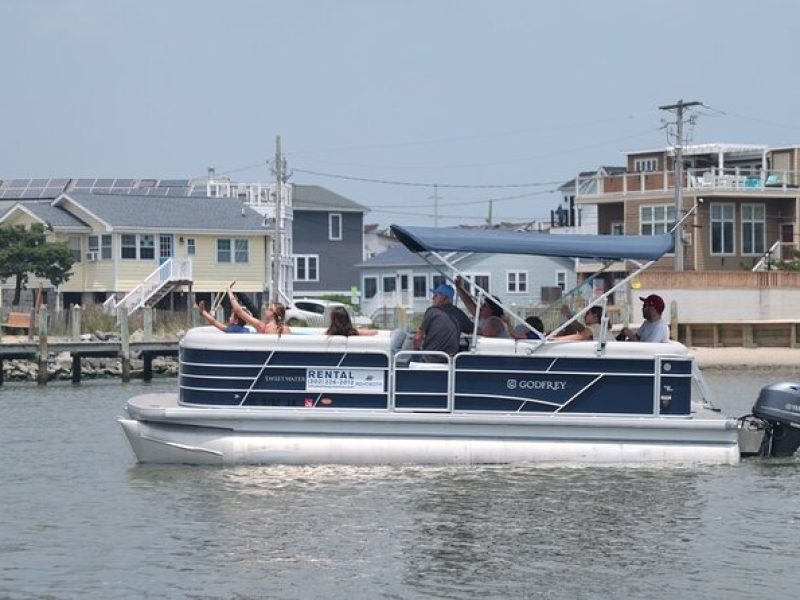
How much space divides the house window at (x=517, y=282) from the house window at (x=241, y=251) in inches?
461

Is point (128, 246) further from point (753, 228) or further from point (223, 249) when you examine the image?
point (753, 228)

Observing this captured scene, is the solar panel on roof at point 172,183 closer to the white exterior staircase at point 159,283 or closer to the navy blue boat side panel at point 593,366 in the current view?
the white exterior staircase at point 159,283

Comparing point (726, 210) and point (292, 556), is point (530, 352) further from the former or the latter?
point (726, 210)

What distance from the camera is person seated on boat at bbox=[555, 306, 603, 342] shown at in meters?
19.0

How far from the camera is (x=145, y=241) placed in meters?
68.4

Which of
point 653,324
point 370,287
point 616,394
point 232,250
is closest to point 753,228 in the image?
point 370,287

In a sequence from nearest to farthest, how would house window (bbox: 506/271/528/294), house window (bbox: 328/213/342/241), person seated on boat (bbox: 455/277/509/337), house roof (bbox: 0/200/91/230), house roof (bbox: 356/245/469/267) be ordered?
person seated on boat (bbox: 455/277/509/337) < house roof (bbox: 0/200/91/230) < house window (bbox: 506/271/528/294) < house roof (bbox: 356/245/469/267) < house window (bbox: 328/213/342/241)

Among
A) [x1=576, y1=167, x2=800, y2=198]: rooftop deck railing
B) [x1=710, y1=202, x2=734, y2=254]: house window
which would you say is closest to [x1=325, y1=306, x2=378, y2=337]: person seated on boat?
[x1=576, y1=167, x2=800, y2=198]: rooftop deck railing

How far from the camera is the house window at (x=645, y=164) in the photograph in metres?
81.8

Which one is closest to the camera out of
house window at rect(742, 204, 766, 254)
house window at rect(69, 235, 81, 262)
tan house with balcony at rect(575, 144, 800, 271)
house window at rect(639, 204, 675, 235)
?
tan house with balcony at rect(575, 144, 800, 271)

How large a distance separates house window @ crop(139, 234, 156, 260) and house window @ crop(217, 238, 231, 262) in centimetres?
301

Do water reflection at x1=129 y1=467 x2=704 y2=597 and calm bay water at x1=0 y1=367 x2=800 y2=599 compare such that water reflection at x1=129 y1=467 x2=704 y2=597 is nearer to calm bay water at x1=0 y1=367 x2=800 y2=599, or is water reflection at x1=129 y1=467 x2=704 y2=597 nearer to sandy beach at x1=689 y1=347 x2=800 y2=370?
calm bay water at x1=0 y1=367 x2=800 y2=599

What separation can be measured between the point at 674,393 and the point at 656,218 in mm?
48670

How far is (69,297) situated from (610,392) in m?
52.6
